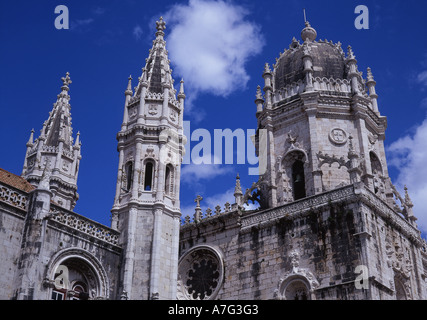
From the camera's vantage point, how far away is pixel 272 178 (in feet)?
108

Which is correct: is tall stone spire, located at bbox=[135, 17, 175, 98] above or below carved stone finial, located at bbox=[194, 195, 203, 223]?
above

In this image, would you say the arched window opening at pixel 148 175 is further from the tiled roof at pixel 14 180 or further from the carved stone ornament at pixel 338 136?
the carved stone ornament at pixel 338 136

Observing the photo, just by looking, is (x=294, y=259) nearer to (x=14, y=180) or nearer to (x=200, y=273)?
(x=200, y=273)

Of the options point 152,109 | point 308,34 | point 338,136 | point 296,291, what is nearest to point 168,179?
point 152,109

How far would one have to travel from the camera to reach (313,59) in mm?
36375

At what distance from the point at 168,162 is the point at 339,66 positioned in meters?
16.2

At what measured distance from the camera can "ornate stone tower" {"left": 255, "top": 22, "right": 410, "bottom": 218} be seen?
31.7 m

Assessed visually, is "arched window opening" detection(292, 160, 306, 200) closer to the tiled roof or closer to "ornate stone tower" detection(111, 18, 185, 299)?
"ornate stone tower" detection(111, 18, 185, 299)

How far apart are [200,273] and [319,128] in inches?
426

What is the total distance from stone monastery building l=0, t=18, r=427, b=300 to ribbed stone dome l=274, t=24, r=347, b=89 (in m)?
0.09

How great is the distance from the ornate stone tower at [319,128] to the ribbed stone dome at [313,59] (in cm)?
6

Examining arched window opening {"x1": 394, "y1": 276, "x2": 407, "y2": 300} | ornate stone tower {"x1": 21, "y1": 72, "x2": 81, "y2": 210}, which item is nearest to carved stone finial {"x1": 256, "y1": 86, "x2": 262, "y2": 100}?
ornate stone tower {"x1": 21, "y1": 72, "x2": 81, "y2": 210}

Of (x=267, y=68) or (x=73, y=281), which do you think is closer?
(x=73, y=281)
